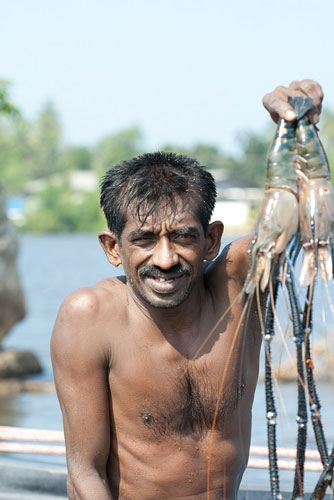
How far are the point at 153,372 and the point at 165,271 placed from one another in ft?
1.45

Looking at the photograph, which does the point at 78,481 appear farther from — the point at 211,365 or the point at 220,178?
the point at 220,178

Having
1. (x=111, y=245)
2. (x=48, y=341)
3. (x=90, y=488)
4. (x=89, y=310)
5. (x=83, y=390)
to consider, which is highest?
(x=111, y=245)

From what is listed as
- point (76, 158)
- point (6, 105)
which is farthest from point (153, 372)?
point (76, 158)

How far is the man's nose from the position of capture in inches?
109

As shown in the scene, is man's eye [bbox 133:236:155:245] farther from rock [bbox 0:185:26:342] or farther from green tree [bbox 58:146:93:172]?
green tree [bbox 58:146:93:172]

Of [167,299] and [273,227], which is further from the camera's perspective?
[167,299]

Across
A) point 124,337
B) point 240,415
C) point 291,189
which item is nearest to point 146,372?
point 124,337

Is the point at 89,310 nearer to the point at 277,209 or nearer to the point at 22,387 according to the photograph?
the point at 277,209

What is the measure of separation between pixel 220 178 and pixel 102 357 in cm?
6991

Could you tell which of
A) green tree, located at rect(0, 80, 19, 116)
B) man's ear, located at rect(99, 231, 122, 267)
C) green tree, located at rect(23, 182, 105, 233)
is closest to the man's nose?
man's ear, located at rect(99, 231, 122, 267)

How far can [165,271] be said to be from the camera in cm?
280

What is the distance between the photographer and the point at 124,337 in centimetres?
309

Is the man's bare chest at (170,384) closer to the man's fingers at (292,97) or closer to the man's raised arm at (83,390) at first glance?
the man's raised arm at (83,390)

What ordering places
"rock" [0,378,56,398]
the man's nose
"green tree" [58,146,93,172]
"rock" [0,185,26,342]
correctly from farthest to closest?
1. "green tree" [58,146,93,172]
2. "rock" [0,185,26,342]
3. "rock" [0,378,56,398]
4. the man's nose
